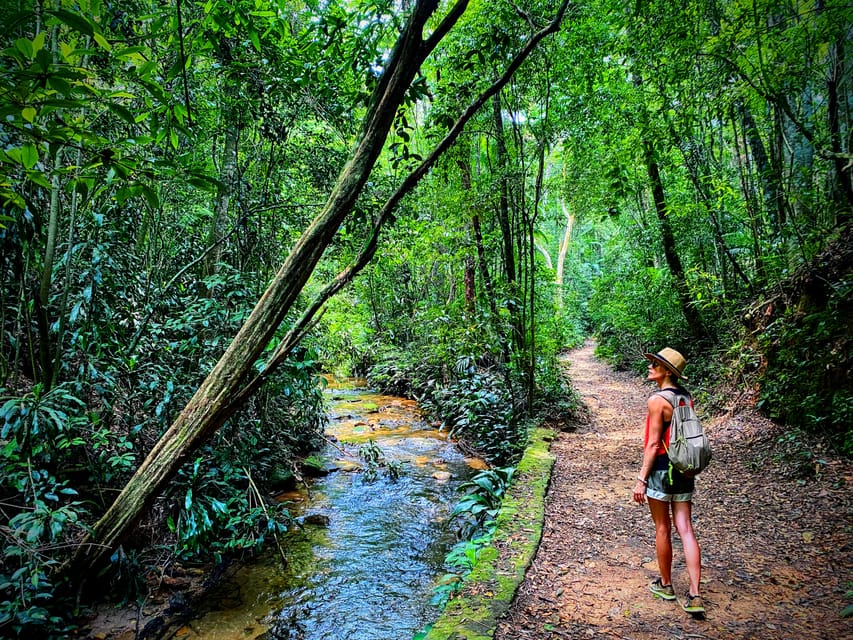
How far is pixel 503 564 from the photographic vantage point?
364 cm

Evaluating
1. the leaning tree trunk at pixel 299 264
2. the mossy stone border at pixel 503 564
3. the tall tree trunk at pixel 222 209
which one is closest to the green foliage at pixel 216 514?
the leaning tree trunk at pixel 299 264

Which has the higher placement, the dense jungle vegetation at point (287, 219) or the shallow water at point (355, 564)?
the dense jungle vegetation at point (287, 219)

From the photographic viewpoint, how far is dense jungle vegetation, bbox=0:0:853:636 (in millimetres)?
2852

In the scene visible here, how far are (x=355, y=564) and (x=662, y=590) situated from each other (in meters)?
2.96

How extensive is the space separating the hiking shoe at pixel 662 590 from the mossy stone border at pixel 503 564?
0.93m

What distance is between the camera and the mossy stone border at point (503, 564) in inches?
112

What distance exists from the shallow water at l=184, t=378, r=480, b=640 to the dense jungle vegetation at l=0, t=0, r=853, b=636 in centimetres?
55

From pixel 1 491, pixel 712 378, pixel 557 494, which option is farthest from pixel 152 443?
pixel 712 378

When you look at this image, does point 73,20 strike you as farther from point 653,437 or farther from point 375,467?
point 375,467

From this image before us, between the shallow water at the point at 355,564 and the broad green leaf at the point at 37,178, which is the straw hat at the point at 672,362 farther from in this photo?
the broad green leaf at the point at 37,178

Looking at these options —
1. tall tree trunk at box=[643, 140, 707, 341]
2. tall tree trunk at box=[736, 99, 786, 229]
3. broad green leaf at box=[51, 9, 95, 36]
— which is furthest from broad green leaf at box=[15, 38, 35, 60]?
tall tree trunk at box=[643, 140, 707, 341]

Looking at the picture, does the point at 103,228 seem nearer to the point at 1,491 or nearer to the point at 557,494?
the point at 1,491

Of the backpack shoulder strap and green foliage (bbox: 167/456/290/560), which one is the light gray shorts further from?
green foliage (bbox: 167/456/290/560)

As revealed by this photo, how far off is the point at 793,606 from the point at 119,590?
208 inches
